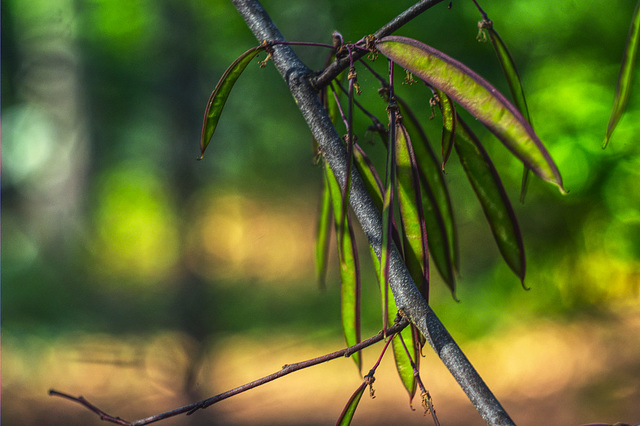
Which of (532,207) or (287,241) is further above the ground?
(287,241)

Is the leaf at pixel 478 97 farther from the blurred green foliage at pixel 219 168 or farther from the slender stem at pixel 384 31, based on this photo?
the blurred green foliage at pixel 219 168

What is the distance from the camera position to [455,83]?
0.30m

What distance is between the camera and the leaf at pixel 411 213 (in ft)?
1.29

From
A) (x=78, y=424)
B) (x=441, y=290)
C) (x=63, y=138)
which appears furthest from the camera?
(x=63, y=138)

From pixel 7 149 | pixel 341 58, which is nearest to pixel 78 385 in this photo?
pixel 7 149

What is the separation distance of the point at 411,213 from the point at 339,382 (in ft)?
9.78

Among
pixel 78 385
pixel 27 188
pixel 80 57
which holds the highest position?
pixel 80 57

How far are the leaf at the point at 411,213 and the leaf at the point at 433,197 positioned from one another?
0.07 meters

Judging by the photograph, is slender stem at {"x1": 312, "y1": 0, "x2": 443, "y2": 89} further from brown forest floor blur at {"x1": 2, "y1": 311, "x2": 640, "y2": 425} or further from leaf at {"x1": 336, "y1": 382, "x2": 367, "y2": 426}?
brown forest floor blur at {"x1": 2, "y1": 311, "x2": 640, "y2": 425}

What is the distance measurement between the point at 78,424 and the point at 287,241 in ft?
6.53

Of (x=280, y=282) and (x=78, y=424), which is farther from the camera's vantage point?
(x=280, y=282)

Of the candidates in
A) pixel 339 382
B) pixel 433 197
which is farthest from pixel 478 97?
pixel 339 382

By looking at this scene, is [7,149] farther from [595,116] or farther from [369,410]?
A: [595,116]

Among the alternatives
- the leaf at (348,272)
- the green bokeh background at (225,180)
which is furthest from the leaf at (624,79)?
the green bokeh background at (225,180)
